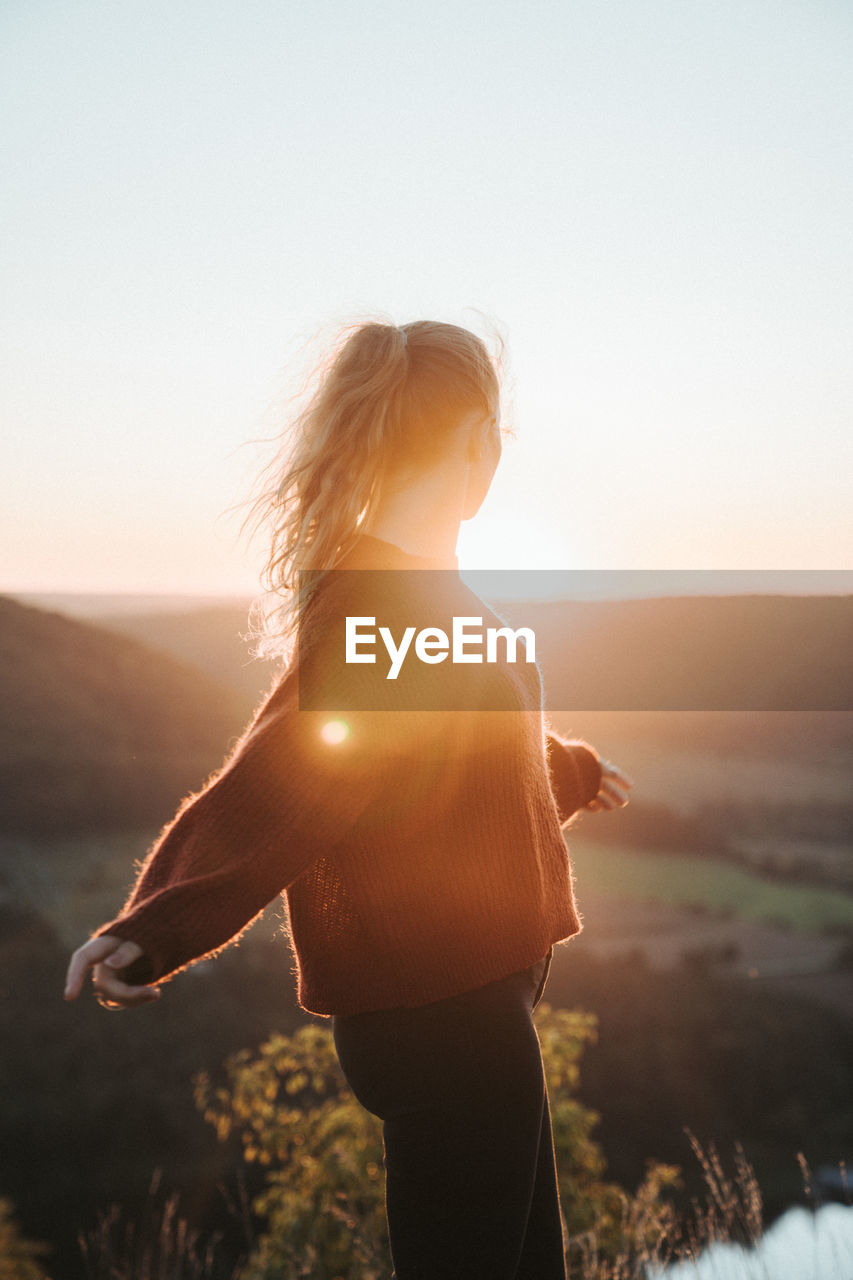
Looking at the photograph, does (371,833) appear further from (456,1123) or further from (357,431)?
(357,431)

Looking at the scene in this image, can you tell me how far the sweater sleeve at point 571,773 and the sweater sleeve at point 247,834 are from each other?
55cm

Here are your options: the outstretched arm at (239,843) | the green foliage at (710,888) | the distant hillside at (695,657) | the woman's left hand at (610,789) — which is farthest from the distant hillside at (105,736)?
the outstretched arm at (239,843)

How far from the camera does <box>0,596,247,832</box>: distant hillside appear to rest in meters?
8.04

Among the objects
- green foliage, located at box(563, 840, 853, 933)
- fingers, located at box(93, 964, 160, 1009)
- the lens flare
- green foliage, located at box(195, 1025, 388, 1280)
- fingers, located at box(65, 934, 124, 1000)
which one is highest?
green foliage, located at box(563, 840, 853, 933)

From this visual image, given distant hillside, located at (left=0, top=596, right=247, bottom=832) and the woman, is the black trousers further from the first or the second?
distant hillside, located at (left=0, top=596, right=247, bottom=832)

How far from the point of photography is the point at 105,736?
844 cm

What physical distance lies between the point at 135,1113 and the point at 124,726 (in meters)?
3.92

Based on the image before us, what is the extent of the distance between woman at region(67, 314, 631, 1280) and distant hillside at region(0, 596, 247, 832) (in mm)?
7040

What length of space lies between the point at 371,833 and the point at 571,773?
553mm

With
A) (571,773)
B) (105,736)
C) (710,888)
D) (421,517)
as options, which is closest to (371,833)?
(421,517)

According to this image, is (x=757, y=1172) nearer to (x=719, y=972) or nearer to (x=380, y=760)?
(x=719, y=972)

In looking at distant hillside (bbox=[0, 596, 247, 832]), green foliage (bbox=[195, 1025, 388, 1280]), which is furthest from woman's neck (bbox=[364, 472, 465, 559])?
distant hillside (bbox=[0, 596, 247, 832])

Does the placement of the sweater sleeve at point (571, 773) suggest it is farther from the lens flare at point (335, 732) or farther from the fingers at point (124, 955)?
the fingers at point (124, 955)

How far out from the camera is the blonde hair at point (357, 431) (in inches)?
42.8
